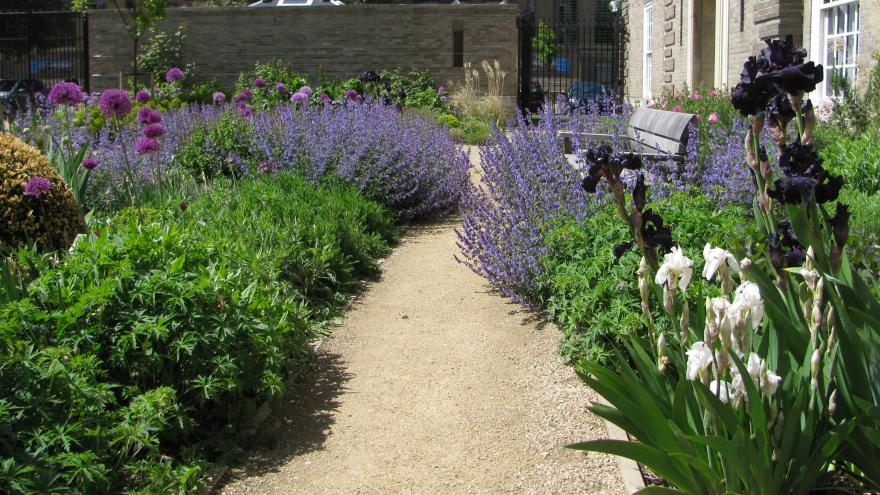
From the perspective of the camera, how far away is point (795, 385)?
8.22 feet

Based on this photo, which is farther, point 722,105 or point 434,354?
point 722,105

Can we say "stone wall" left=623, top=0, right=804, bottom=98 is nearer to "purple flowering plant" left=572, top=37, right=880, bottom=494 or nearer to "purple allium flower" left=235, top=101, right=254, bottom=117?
"purple allium flower" left=235, top=101, right=254, bottom=117

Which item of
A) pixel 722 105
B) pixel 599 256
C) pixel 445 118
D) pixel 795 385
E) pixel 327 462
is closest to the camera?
pixel 795 385

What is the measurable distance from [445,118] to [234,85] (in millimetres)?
7131

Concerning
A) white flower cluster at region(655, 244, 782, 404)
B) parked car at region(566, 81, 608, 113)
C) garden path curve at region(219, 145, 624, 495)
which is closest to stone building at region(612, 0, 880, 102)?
parked car at region(566, 81, 608, 113)

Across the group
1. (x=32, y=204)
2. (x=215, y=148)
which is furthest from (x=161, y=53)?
(x=32, y=204)

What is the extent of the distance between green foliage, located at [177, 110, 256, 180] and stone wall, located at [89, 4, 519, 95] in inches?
462

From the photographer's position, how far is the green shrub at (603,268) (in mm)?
4230

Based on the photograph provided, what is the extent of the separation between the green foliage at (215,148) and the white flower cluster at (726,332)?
785 centimetres

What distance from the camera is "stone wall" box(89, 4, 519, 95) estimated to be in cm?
2156

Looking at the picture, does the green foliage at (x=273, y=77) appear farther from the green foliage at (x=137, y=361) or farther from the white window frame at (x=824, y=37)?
the green foliage at (x=137, y=361)

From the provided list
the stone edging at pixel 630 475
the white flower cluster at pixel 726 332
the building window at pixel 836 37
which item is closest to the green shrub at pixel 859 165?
the building window at pixel 836 37

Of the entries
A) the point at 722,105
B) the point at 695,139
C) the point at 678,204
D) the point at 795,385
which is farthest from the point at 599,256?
the point at 722,105

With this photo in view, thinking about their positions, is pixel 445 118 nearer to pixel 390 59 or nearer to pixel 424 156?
pixel 390 59
